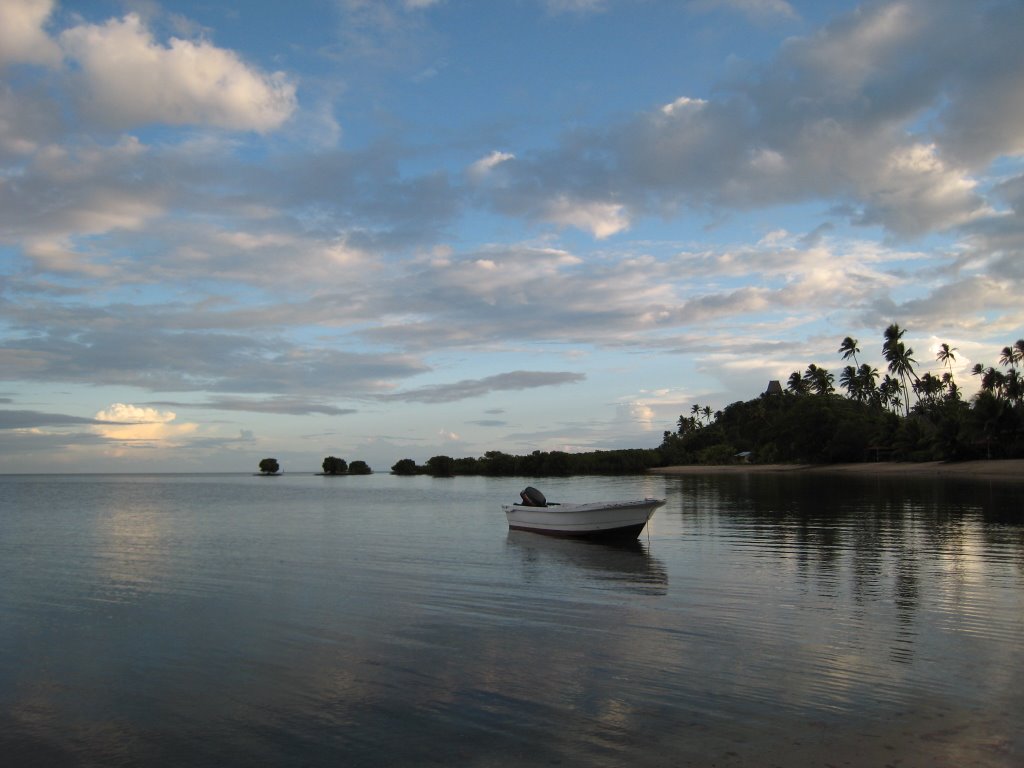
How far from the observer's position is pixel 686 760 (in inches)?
295

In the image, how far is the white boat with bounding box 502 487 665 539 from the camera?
27391 millimetres

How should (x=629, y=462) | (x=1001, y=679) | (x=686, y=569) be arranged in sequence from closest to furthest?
(x=1001, y=679) < (x=686, y=569) < (x=629, y=462)

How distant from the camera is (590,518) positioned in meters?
28.5

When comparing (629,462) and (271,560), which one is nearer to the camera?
(271,560)

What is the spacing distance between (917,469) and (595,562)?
77.4 meters

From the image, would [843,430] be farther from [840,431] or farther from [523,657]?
[523,657]

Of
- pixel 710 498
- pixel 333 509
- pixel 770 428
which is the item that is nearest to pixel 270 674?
pixel 333 509

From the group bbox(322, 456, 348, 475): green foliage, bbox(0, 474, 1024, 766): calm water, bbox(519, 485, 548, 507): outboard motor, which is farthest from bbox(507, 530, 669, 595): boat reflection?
bbox(322, 456, 348, 475): green foliage

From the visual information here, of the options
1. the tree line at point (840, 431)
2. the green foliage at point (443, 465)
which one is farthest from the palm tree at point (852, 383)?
the green foliage at point (443, 465)

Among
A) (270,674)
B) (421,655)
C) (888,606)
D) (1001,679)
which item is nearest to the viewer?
(1001,679)

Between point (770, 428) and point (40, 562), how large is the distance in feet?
347

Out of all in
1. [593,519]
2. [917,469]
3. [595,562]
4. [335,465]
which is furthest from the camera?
[335,465]

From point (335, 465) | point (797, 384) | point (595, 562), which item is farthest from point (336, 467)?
point (595, 562)

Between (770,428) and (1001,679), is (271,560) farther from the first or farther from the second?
(770,428)
